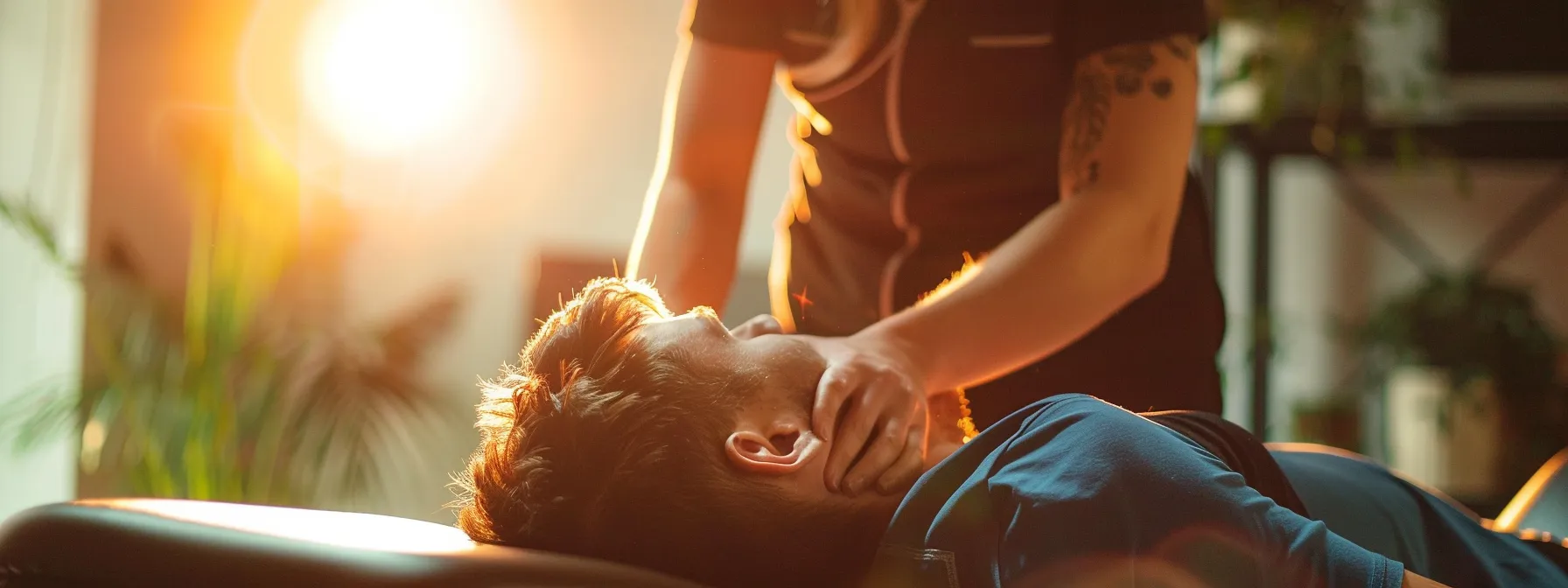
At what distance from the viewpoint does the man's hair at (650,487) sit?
0.64 metres

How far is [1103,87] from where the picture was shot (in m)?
0.92

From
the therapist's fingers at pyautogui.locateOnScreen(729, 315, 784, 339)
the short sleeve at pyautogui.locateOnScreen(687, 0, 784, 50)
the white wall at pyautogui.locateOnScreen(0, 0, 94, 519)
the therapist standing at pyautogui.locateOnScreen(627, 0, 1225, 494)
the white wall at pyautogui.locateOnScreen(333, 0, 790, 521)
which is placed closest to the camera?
the therapist's fingers at pyautogui.locateOnScreen(729, 315, 784, 339)

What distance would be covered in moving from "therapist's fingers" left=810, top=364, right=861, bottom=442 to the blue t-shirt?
0.33ft

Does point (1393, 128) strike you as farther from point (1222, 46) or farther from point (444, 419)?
point (444, 419)

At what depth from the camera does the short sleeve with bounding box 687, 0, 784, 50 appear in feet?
3.34

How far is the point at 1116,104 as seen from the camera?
0.92 metres

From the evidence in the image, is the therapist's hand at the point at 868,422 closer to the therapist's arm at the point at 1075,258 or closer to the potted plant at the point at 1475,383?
the therapist's arm at the point at 1075,258

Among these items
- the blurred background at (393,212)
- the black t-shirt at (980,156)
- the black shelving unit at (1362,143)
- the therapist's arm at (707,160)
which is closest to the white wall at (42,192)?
the blurred background at (393,212)

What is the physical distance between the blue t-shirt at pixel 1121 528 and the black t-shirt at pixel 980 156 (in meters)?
0.31

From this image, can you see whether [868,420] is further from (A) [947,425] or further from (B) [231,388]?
(B) [231,388]

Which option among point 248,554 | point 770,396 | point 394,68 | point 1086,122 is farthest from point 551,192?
point 248,554

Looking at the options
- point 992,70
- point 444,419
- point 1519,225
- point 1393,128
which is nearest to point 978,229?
point 992,70

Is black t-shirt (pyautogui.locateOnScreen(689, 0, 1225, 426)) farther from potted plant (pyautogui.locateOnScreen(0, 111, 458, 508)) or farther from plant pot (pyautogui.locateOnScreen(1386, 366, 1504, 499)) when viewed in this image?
plant pot (pyautogui.locateOnScreen(1386, 366, 1504, 499))

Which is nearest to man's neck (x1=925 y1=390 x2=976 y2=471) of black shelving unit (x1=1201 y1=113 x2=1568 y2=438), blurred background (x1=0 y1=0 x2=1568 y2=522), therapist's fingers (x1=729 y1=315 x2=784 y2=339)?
therapist's fingers (x1=729 y1=315 x2=784 y2=339)
